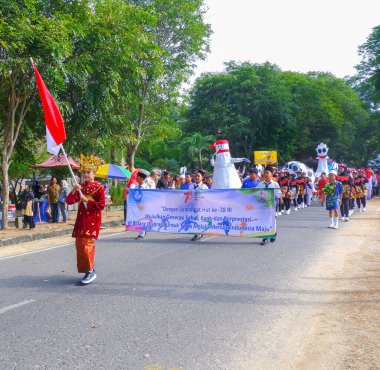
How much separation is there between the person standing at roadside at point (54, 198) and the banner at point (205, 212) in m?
6.05

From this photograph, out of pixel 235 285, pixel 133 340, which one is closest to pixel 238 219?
pixel 235 285

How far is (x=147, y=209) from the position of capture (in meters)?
13.3

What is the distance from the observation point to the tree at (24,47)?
13492 mm

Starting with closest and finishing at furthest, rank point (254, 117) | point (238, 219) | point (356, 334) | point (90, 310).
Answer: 1. point (356, 334)
2. point (90, 310)
3. point (238, 219)
4. point (254, 117)

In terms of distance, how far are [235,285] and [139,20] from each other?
47.9 ft

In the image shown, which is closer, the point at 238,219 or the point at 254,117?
the point at 238,219

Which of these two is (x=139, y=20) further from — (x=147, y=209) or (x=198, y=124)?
(x=198, y=124)

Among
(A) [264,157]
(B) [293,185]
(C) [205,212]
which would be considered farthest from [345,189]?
(A) [264,157]

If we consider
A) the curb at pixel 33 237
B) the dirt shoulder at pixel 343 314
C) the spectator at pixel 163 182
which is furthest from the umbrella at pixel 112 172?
the dirt shoulder at pixel 343 314

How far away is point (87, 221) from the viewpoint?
767cm

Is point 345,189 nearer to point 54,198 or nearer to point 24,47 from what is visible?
point 54,198

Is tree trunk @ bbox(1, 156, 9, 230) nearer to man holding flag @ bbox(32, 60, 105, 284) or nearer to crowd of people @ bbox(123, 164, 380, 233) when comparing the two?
crowd of people @ bbox(123, 164, 380, 233)

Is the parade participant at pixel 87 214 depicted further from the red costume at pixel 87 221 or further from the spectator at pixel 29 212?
the spectator at pixel 29 212

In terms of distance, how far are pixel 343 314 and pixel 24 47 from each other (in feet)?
37.0
